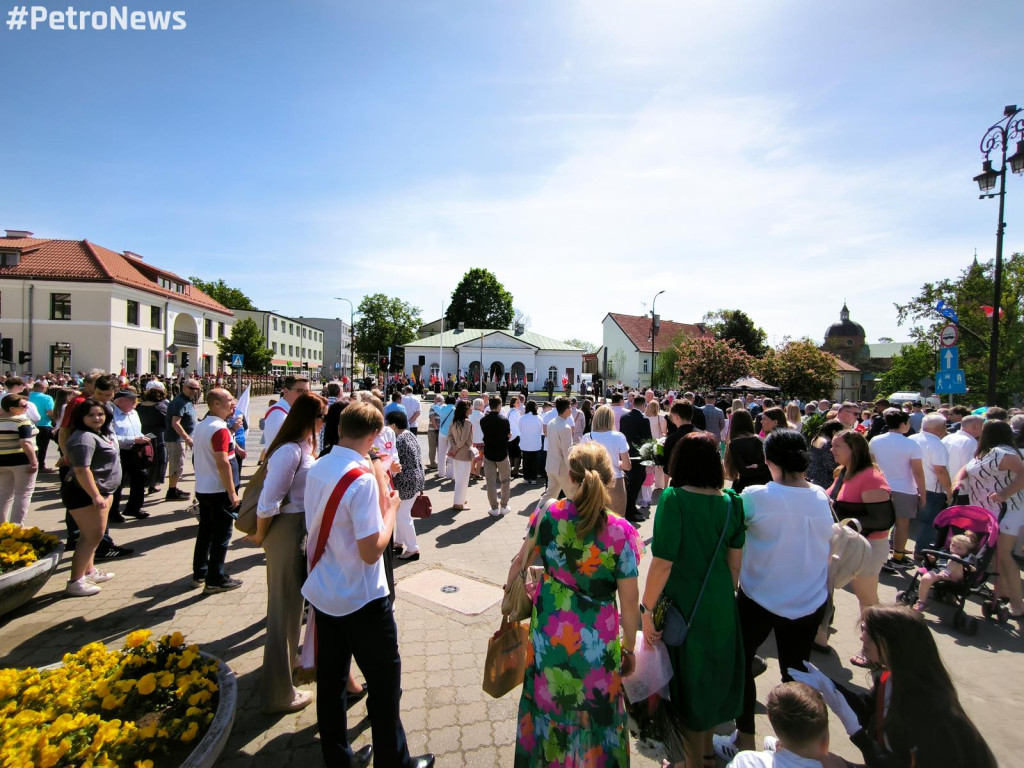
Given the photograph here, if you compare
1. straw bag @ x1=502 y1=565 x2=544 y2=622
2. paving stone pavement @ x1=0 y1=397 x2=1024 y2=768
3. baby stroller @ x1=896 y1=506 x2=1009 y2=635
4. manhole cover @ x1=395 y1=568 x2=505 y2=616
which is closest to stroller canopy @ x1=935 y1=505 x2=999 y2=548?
baby stroller @ x1=896 y1=506 x2=1009 y2=635

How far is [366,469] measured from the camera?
8.55ft

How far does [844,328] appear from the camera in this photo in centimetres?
9888

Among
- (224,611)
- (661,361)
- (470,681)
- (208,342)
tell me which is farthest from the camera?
(661,361)

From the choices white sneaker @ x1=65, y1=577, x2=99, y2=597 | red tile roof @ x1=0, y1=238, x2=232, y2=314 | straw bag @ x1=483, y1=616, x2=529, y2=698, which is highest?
red tile roof @ x1=0, y1=238, x2=232, y2=314

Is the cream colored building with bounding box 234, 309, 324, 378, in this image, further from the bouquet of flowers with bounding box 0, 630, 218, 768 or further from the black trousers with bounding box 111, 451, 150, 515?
the bouquet of flowers with bounding box 0, 630, 218, 768

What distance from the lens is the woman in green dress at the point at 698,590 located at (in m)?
2.59

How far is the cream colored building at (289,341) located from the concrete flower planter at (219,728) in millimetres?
57890

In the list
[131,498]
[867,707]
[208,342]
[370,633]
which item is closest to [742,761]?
[867,707]

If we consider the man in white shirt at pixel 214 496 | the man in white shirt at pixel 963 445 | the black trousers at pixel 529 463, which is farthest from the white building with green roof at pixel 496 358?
the man in white shirt at pixel 214 496

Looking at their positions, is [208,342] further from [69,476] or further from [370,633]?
[370,633]

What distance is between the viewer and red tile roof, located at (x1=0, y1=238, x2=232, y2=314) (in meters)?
33.9

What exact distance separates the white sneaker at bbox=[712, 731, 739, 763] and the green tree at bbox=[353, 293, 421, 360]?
68927 mm

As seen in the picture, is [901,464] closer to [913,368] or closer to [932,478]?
[932,478]

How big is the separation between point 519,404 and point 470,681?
8584 millimetres
